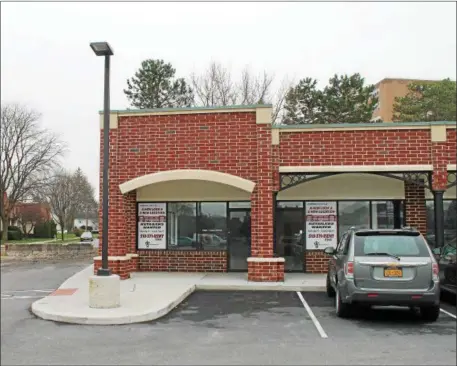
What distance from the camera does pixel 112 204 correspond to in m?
14.7

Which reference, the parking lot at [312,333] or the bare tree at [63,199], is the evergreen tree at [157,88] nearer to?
the bare tree at [63,199]

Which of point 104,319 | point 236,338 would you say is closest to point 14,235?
point 104,319

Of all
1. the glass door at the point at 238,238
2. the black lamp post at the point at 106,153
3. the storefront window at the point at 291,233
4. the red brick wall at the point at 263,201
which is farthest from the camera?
the glass door at the point at 238,238

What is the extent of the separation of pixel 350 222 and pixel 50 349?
1097cm

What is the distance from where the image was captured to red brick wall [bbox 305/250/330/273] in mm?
15844

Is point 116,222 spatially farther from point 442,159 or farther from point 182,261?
point 442,159

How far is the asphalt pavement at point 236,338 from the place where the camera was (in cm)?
641

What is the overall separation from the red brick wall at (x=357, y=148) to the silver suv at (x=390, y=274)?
522 cm

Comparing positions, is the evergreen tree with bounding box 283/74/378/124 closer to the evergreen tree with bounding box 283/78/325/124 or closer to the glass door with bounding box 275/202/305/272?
the evergreen tree with bounding box 283/78/325/124

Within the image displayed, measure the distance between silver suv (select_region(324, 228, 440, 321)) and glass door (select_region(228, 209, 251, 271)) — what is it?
7.30 meters

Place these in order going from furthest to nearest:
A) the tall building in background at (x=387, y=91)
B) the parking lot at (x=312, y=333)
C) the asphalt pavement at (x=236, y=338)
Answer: the tall building in background at (x=387, y=91) → the parking lot at (x=312, y=333) → the asphalt pavement at (x=236, y=338)

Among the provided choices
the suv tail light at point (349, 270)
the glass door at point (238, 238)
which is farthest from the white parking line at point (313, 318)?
the glass door at point (238, 238)

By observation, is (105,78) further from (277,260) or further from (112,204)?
(277,260)

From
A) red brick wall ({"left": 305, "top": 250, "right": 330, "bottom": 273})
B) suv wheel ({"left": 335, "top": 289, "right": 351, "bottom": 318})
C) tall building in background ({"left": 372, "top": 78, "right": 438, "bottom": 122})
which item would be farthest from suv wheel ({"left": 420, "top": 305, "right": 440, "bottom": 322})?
tall building in background ({"left": 372, "top": 78, "right": 438, "bottom": 122})
